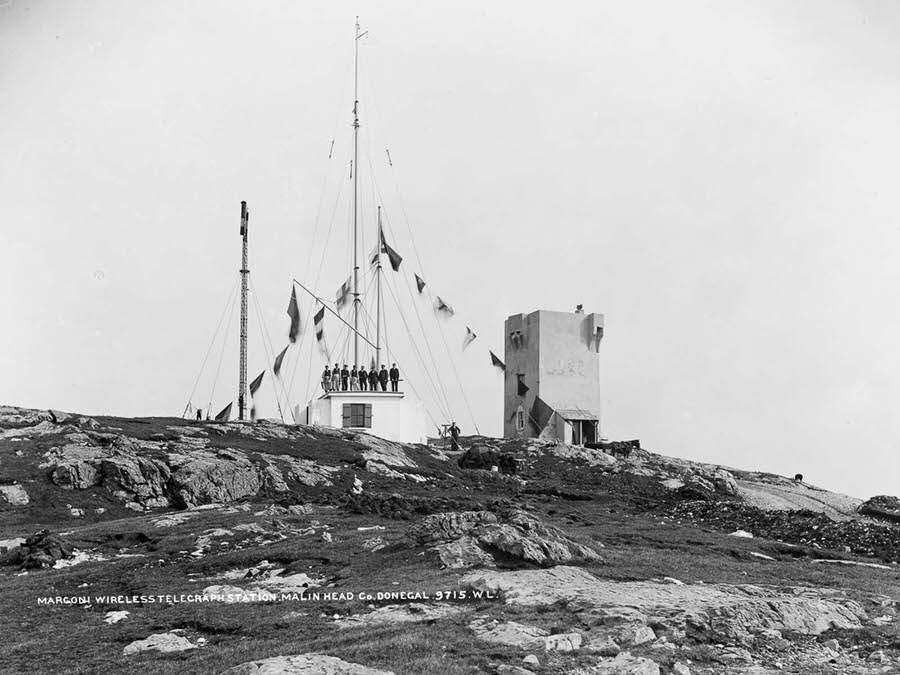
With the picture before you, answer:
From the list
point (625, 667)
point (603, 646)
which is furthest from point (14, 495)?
point (625, 667)

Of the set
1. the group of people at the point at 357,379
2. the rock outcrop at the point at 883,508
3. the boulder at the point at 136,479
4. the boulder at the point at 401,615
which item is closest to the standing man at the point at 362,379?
the group of people at the point at 357,379

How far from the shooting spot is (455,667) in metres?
13.8

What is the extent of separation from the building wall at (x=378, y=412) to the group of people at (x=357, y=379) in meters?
1.29

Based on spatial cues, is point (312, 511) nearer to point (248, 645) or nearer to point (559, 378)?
point (248, 645)

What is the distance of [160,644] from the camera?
53.7 feet

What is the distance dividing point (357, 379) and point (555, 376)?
15920mm

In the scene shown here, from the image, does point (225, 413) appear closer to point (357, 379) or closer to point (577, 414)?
point (357, 379)

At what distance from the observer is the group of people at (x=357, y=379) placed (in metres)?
58.9

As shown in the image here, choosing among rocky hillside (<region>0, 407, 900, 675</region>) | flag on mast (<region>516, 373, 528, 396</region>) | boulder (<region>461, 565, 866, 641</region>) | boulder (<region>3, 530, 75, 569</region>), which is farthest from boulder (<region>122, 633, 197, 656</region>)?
flag on mast (<region>516, 373, 528, 396</region>)

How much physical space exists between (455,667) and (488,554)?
8.02m

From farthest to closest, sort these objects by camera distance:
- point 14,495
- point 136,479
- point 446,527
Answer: point 136,479 < point 14,495 < point 446,527

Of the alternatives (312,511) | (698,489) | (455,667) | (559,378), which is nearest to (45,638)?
(455,667)

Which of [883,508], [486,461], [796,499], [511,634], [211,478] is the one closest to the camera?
[511,634]

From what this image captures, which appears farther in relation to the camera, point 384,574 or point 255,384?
point 255,384
